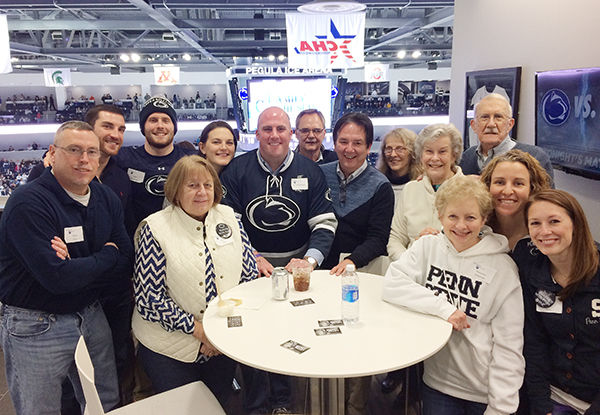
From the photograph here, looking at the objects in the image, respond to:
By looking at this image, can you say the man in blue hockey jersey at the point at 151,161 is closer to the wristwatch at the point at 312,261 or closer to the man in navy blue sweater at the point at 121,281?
the man in navy blue sweater at the point at 121,281

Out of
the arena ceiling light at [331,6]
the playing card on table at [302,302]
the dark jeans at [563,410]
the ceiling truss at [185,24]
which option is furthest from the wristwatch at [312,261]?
the ceiling truss at [185,24]

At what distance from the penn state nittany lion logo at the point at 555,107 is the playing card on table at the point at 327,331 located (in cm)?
226

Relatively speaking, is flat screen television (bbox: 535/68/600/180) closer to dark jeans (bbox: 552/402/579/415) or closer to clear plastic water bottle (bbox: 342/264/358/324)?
dark jeans (bbox: 552/402/579/415)

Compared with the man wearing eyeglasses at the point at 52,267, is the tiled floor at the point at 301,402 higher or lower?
lower

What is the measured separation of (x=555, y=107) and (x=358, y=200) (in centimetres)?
159

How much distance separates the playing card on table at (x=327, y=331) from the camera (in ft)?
5.72

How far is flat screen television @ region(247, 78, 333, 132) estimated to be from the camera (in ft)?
22.2

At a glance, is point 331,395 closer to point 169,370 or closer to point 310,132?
point 169,370

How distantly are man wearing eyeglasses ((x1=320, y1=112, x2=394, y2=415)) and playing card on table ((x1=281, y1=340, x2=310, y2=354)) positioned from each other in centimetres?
91

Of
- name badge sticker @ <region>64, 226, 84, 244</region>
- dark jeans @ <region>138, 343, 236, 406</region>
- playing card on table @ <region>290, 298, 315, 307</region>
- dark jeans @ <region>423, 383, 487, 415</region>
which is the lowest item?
dark jeans @ <region>423, 383, 487, 415</region>

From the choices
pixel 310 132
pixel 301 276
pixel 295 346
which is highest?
pixel 310 132

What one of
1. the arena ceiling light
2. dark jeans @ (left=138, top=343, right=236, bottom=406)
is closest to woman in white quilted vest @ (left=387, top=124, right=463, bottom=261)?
dark jeans @ (left=138, top=343, right=236, bottom=406)

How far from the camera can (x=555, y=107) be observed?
10.00 ft

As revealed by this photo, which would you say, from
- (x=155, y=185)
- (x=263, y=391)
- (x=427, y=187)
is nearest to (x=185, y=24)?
(x=155, y=185)
